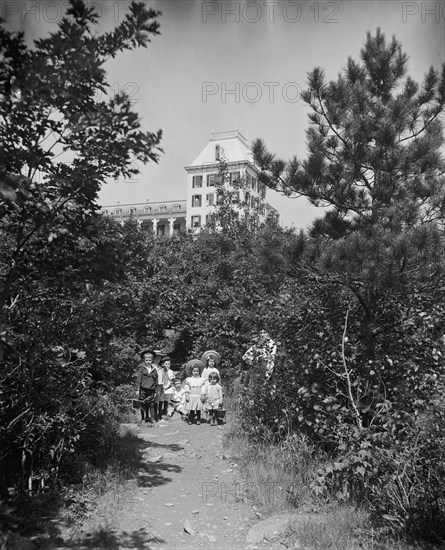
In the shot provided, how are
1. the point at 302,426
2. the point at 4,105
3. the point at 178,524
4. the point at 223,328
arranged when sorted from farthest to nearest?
1. the point at 223,328
2. the point at 302,426
3. the point at 178,524
4. the point at 4,105

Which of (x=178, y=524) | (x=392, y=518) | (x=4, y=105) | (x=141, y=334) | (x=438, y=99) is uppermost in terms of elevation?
(x=438, y=99)

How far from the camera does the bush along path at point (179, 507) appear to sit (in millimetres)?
4465

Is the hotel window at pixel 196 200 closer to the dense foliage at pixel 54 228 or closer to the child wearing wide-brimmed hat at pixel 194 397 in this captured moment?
the child wearing wide-brimmed hat at pixel 194 397

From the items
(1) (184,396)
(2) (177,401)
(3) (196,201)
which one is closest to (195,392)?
(1) (184,396)

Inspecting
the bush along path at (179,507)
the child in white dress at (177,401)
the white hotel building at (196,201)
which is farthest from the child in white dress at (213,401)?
the white hotel building at (196,201)

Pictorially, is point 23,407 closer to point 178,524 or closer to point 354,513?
point 178,524

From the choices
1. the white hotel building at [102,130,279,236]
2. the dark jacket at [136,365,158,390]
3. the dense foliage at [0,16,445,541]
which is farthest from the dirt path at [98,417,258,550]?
the white hotel building at [102,130,279,236]

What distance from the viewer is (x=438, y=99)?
236 inches

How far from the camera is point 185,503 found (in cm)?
546

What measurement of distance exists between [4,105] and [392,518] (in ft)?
14.1

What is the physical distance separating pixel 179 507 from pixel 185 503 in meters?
0.14

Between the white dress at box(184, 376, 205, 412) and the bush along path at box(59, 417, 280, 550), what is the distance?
1.83 meters

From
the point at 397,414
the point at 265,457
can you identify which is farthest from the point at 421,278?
the point at 265,457

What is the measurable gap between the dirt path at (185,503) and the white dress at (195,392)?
162 centimetres
